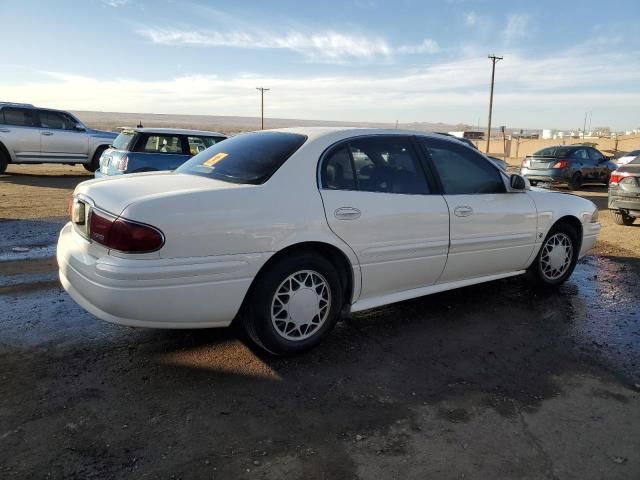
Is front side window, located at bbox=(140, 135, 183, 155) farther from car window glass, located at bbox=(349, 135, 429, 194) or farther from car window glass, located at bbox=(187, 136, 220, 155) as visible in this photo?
car window glass, located at bbox=(349, 135, 429, 194)

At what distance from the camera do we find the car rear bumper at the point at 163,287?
2916 millimetres

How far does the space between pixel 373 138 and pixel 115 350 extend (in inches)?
Answer: 95.2

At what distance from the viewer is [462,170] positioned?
442 centimetres

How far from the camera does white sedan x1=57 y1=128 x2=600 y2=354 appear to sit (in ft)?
9.77

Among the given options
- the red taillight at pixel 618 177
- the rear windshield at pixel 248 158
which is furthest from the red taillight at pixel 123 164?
the red taillight at pixel 618 177

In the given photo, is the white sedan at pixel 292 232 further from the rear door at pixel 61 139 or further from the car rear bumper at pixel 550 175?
the rear door at pixel 61 139

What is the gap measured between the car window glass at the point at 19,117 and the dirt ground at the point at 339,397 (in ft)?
36.5

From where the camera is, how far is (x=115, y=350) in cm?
356

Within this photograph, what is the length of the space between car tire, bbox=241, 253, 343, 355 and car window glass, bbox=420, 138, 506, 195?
137 centimetres

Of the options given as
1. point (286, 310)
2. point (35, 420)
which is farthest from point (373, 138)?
point (35, 420)

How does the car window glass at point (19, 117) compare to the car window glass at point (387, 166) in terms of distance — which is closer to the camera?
the car window glass at point (387, 166)

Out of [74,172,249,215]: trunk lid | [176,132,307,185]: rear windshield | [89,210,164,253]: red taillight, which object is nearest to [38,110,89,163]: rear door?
[176,132,307,185]: rear windshield

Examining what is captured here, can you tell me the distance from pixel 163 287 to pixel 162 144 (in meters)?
7.38

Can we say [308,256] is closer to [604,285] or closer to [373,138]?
[373,138]
